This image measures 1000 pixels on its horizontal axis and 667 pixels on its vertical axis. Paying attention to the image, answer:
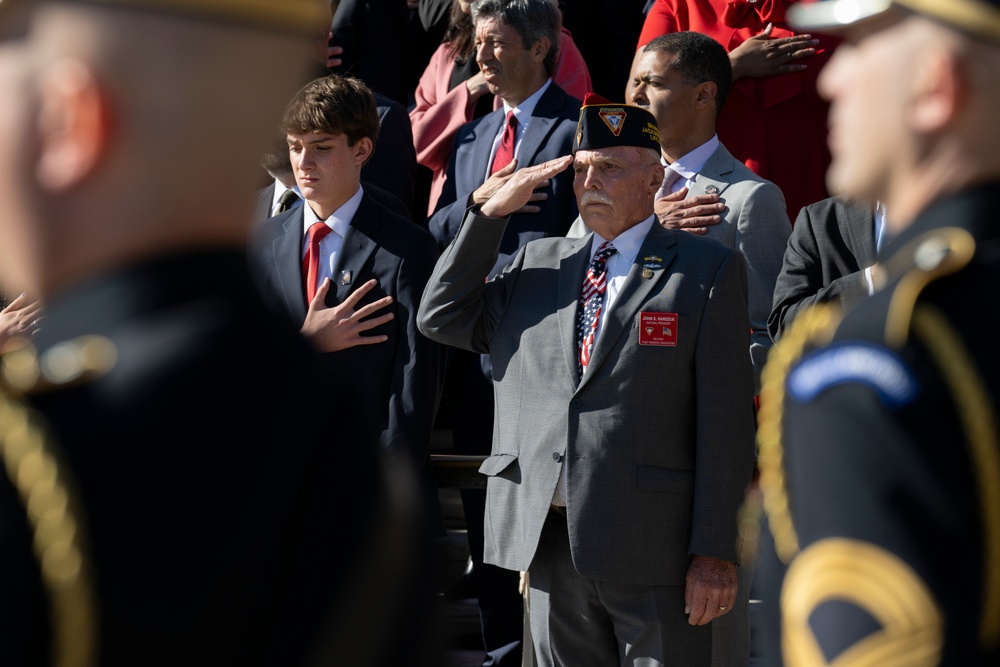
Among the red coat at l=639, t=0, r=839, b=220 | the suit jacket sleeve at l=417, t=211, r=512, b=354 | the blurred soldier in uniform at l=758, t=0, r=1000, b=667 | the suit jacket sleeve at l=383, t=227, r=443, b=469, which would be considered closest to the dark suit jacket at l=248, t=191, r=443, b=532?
the suit jacket sleeve at l=383, t=227, r=443, b=469

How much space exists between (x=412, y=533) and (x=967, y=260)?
25.3 inches

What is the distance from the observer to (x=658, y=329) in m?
3.80

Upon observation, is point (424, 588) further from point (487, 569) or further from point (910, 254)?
point (487, 569)

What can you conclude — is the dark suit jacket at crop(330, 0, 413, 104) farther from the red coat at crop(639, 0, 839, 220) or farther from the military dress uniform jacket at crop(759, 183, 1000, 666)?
the military dress uniform jacket at crop(759, 183, 1000, 666)

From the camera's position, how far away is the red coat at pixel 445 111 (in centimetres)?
573

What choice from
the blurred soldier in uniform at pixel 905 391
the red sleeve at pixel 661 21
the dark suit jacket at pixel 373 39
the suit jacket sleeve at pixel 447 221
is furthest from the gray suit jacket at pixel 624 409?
the dark suit jacket at pixel 373 39

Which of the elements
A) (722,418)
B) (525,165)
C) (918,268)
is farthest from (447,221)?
(918,268)

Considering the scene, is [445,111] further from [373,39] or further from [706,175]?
[706,175]

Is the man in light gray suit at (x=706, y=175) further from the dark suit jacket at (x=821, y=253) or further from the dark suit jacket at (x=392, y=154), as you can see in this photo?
the dark suit jacket at (x=392, y=154)

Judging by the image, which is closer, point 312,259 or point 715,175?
point 312,259

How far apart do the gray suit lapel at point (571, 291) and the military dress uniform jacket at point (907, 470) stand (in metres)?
2.48

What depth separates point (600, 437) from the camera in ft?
12.3

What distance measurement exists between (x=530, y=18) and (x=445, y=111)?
66cm

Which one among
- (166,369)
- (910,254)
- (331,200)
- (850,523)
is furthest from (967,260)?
(331,200)
